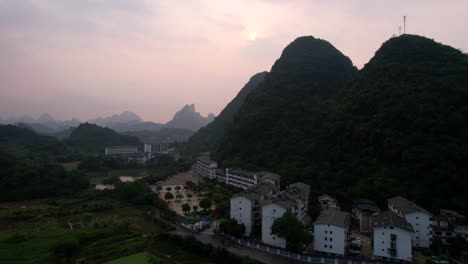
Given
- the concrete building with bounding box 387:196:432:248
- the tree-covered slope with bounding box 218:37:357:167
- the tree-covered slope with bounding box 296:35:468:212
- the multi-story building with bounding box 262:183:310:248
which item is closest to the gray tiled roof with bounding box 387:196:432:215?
the concrete building with bounding box 387:196:432:248

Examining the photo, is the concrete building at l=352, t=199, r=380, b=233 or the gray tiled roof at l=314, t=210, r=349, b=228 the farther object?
the concrete building at l=352, t=199, r=380, b=233

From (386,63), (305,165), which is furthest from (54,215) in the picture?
(386,63)

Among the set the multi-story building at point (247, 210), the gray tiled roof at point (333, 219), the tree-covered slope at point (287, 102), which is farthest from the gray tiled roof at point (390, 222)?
the tree-covered slope at point (287, 102)

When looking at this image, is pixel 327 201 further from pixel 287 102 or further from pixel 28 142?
pixel 28 142

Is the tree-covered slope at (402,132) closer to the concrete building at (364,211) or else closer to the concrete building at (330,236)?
the concrete building at (364,211)

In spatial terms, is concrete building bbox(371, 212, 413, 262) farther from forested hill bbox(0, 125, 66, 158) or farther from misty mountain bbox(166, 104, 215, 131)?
misty mountain bbox(166, 104, 215, 131)

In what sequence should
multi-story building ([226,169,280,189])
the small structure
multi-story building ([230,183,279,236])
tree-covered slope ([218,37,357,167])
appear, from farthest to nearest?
tree-covered slope ([218,37,357,167]) < multi-story building ([226,169,280,189]) < the small structure < multi-story building ([230,183,279,236])

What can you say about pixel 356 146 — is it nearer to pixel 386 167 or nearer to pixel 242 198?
pixel 386 167
